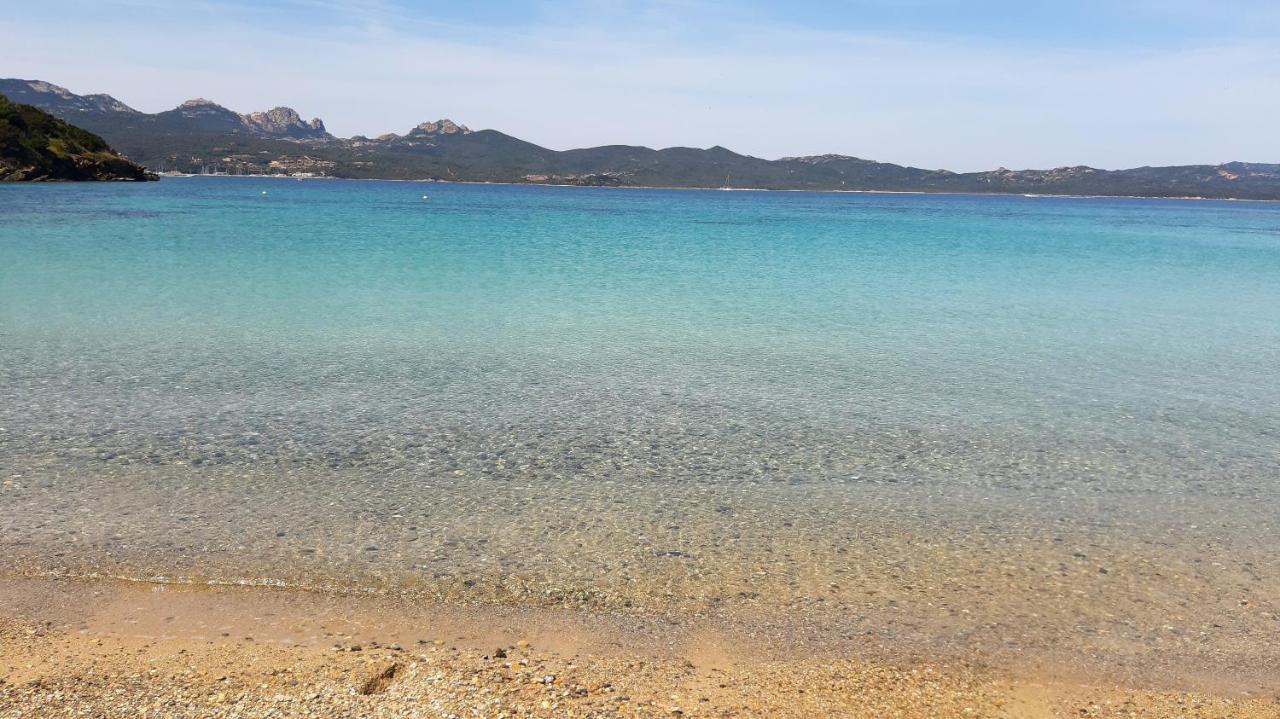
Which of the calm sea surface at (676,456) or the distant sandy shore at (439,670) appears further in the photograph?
the calm sea surface at (676,456)

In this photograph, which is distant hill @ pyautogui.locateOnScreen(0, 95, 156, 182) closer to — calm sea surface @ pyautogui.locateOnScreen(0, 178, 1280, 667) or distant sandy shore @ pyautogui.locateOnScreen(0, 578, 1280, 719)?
calm sea surface @ pyautogui.locateOnScreen(0, 178, 1280, 667)

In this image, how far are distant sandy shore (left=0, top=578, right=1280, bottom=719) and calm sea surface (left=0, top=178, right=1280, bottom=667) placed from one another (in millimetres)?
416

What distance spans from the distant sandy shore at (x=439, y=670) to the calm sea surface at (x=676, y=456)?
42 centimetres

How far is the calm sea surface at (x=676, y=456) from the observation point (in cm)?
653

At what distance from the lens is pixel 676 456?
9.59 metres

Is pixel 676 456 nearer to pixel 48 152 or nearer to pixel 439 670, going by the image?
pixel 439 670

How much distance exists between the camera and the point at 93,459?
29.0ft

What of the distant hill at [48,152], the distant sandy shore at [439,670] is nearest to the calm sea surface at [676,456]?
the distant sandy shore at [439,670]

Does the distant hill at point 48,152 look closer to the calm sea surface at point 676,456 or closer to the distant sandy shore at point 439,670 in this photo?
the calm sea surface at point 676,456

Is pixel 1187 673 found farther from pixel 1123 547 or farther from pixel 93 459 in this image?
pixel 93 459

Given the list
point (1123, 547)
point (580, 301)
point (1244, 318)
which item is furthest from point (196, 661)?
point (1244, 318)

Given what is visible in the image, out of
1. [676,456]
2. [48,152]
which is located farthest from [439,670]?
[48,152]

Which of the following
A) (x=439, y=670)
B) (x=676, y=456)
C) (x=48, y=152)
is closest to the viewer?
(x=439, y=670)

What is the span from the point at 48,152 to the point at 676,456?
121815 millimetres
